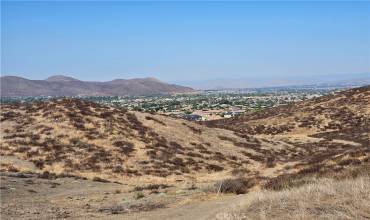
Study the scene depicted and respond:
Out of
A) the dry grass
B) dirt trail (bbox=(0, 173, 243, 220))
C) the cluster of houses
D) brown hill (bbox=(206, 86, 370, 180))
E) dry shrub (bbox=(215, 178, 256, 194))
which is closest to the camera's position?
Answer: the dry grass

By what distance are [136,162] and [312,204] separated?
24.9 meters

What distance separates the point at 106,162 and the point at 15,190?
12.4m

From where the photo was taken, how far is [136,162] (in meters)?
36.4

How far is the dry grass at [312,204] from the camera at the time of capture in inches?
460

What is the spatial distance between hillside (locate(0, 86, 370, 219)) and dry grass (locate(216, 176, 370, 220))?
2.81 meters

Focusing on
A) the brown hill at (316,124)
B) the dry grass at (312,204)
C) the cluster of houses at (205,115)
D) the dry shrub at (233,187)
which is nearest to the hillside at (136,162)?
the dry shrub at (233,187)

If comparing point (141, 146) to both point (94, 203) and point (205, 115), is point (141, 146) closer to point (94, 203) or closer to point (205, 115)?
point (94, 203)

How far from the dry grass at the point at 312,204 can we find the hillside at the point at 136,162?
9.23ft

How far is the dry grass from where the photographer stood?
38.4 feet

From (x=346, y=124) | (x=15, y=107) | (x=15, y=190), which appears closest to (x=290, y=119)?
(x=346, y=124)

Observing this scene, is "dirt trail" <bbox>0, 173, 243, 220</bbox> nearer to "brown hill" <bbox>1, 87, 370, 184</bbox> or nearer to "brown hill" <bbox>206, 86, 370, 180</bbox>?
"brown hill" <bbox>1, 87, 370, 184</bbox>

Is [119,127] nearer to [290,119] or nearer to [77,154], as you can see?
[77,154]

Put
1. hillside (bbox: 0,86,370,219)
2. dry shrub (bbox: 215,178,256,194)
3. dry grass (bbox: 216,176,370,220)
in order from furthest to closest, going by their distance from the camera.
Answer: dry shrub (bbox: 215,178,256,194) → hillside (bbox: 0,86,370,219) → dry grass (bbox: 216,176,370,220)

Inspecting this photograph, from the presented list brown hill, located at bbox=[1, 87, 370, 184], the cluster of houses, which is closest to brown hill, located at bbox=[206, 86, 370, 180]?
brown hill, located at bbox=[1, 87, 370, 184]
